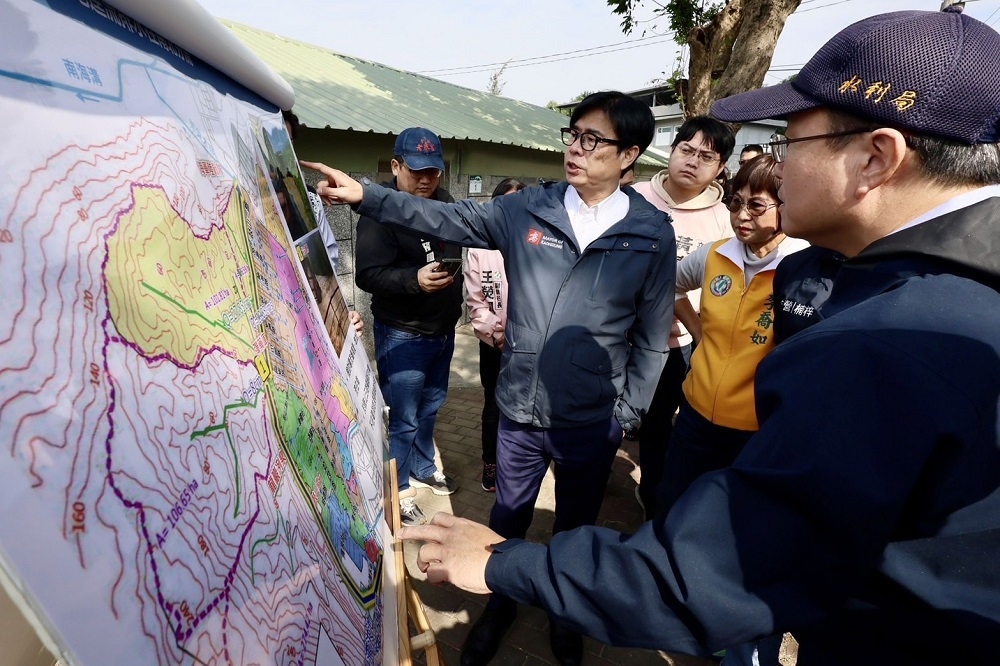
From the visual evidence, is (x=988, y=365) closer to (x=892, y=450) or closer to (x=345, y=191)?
(x=892, y=450)

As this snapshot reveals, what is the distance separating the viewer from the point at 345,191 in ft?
6.01

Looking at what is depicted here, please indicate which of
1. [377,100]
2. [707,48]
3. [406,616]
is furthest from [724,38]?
[406,616]

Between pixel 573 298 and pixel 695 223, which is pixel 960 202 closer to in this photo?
pixel 573 298

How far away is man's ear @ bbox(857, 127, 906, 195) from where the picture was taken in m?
0.91

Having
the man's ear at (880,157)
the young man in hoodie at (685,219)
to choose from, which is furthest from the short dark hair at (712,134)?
the man's ear at (880,157)

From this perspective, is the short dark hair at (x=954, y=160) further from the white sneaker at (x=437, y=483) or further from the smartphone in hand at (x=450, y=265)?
the white sneaker at (x=437, y=483)

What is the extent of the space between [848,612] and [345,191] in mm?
1831

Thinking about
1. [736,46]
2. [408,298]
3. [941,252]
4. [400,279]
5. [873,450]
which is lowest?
[408,298]

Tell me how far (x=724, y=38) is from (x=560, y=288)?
6.02 metres

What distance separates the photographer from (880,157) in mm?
938

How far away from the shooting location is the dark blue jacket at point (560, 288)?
1.92 m

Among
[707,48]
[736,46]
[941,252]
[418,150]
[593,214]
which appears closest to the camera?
[941,252]

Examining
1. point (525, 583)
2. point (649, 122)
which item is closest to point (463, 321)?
point (649, 122)

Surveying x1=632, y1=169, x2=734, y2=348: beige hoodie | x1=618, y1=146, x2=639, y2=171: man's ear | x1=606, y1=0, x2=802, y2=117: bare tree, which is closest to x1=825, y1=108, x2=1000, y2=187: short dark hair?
x1=618, y1=146, x2=639, y2=171: man's ear
